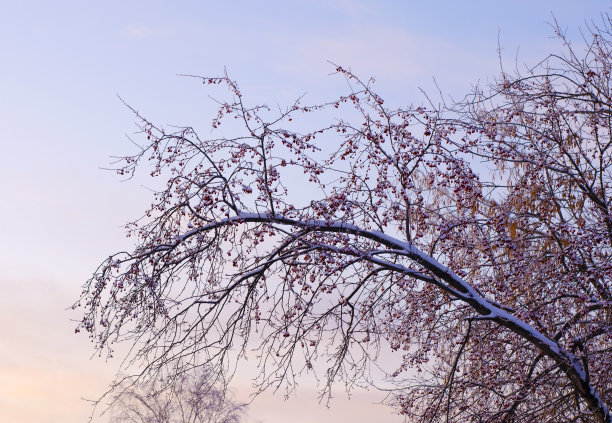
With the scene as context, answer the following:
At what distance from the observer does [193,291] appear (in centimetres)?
810

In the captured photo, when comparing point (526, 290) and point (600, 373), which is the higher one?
point (526, 290)

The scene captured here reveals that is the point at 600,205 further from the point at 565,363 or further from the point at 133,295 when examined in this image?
the point at 133,295

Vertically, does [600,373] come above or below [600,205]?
below

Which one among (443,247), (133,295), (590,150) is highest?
(590,150)

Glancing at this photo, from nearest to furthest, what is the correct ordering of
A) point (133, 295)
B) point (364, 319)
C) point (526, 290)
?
1. point (133, 295)
2. point (364, 319)
3. point (526, 290)

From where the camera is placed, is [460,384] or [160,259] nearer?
[160,259]

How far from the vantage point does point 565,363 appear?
8.58 m

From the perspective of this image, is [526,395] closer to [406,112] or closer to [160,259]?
[406,112]

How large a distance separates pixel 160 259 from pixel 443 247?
3767mm

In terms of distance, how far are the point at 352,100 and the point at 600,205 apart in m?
3.92

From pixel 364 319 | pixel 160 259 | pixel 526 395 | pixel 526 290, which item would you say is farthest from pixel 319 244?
pixel 526 395

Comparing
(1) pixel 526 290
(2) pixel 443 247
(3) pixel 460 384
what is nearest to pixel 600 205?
(1) pixel 526 290

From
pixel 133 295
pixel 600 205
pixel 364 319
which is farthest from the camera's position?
pixel 600 205

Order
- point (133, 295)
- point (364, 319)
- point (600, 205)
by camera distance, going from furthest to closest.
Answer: point (600, 205) → point (364, 319) → point (133, 295)
